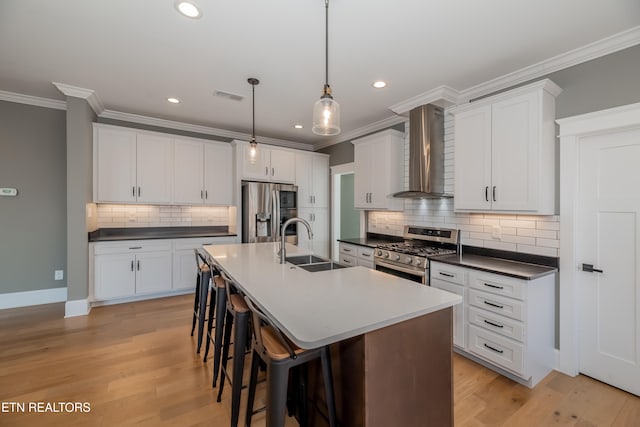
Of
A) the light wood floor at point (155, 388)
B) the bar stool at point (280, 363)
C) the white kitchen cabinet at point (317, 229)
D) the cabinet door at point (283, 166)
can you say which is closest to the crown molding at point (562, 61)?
the light wood floor at point (155, 388)

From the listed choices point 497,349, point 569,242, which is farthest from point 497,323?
point 569,242

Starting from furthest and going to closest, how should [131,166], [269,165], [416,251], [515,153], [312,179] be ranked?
[312,179], [269,165], [131,166], [416,251], [515,153]

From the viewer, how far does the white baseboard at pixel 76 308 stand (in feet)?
11.2

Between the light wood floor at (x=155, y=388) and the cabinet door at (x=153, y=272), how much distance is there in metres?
0.96

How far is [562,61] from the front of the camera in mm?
2430

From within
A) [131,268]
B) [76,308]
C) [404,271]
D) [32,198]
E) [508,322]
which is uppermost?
[32,198]

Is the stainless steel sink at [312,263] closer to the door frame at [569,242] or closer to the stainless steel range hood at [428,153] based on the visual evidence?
the stainless steel range hood at [428,153]

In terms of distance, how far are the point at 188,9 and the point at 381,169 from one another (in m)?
2.78

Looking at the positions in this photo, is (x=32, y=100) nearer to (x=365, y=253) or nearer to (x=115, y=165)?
(x=115, y=165)

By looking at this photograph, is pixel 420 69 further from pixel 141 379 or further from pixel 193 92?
pixel 141 379

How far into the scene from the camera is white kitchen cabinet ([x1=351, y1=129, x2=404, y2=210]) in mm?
3836

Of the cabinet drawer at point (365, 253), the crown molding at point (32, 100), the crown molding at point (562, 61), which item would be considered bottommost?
the cabinet drawer at point (365, 253)

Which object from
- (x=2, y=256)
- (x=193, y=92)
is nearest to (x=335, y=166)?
(x=193, y=92)

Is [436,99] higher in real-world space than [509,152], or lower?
higher
